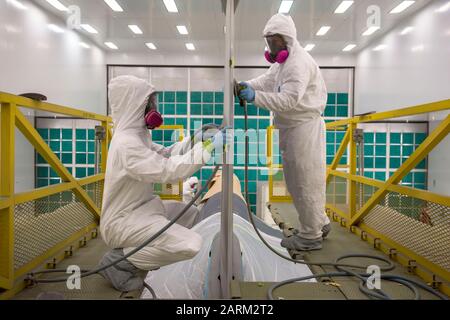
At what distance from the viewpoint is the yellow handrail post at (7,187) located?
6.11 ft

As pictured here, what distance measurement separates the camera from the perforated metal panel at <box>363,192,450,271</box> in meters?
2.09

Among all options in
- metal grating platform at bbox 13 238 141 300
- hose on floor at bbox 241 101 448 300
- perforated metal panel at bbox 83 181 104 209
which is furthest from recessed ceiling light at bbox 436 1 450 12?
metal grating platform at bbox 13 238 141 300

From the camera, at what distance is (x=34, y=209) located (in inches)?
88.5

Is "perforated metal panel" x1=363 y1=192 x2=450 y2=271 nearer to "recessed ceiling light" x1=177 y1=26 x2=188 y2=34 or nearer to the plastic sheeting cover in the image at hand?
the plastic sheeting cover

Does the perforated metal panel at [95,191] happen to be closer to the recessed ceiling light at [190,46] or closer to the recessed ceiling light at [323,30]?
the recessed ceiling light at [190,46]

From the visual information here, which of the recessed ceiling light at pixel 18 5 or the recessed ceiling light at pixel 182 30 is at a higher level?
the recessed ceiling light at pixel 18 5

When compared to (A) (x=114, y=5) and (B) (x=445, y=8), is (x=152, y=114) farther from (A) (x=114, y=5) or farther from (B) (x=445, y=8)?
(B) (x=445, y=8)

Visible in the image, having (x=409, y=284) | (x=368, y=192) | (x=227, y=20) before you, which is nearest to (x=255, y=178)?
(x=368, y=192)

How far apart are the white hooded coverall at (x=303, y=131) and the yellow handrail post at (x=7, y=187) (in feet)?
5.06

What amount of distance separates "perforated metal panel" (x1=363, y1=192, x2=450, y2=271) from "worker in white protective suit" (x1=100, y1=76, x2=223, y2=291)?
58.6 inches

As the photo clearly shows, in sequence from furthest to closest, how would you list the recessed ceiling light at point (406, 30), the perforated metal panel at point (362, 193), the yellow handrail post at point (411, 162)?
the recessed ceiling light at point (406, 30), the perforated metal panel at point (362, 193), the yellow handrail post at point (411, 162)

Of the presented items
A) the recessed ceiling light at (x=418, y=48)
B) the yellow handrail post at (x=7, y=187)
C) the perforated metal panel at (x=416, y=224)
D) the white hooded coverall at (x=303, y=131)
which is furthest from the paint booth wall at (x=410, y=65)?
the yellow handrail post at (x=7, y=187)

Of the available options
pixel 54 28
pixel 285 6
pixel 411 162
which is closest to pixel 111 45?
pixel 54 28

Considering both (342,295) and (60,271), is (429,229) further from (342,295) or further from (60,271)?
(60,271)
